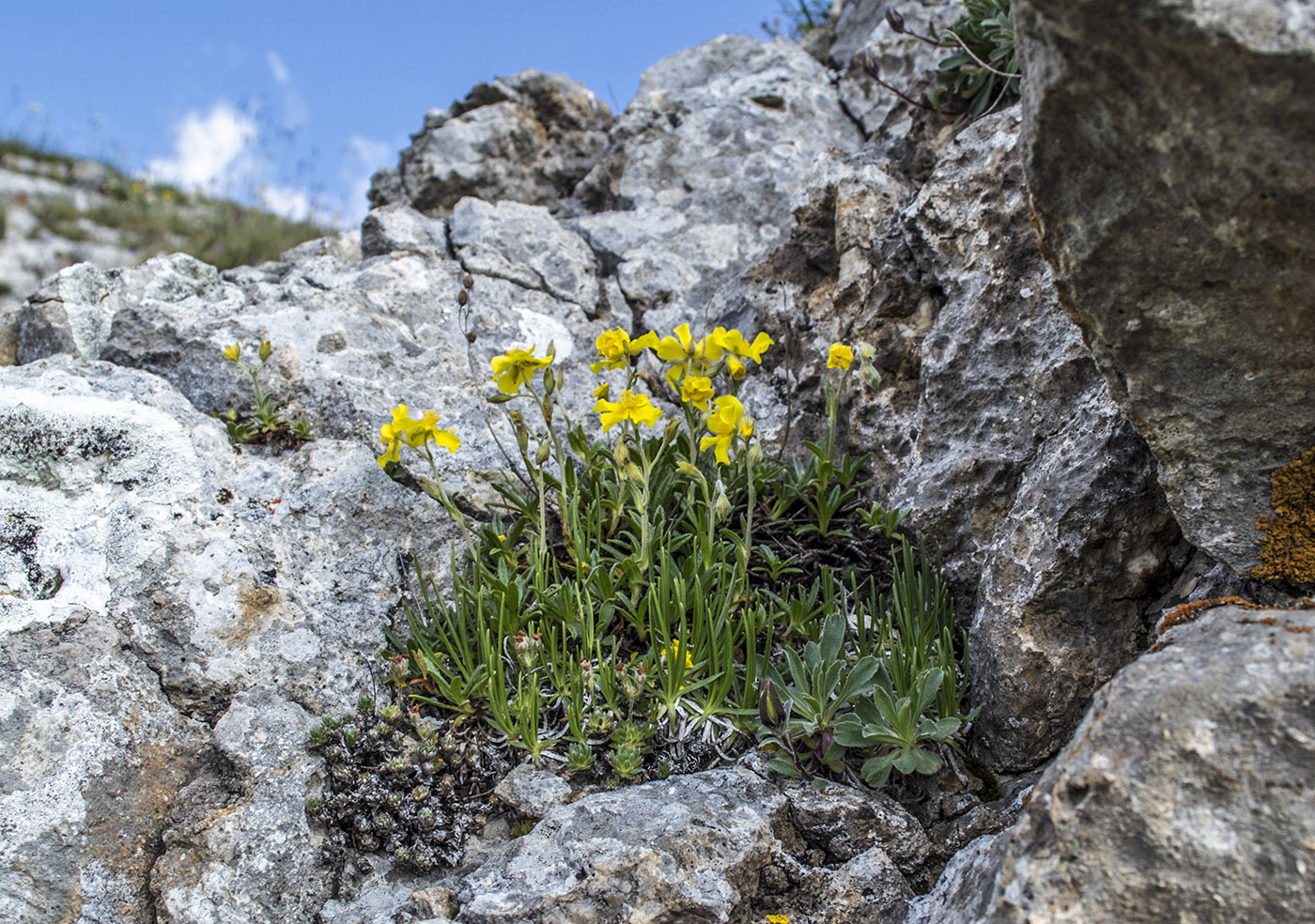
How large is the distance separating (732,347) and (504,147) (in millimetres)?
3241

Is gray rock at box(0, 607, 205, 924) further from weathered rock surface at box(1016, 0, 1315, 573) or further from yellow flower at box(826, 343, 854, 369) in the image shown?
weathered rock surface at box(1016, 0, 1315, 573)

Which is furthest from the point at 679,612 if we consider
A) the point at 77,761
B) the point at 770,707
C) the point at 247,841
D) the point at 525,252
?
the point at 525,252

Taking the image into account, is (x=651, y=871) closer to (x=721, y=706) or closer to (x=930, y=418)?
(x=721, y=706)

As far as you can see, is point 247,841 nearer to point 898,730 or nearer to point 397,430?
point 397,430

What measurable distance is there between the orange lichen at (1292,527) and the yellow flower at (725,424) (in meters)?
1.59

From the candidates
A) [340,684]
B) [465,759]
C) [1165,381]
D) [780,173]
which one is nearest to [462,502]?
[340,684]

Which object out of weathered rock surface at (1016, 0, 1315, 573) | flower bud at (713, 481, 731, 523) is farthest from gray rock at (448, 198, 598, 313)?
weathered rock surface at (1016, 0, 1315, 573)

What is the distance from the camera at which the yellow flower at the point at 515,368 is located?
308 cm

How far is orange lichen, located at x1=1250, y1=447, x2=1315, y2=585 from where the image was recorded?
1843mm

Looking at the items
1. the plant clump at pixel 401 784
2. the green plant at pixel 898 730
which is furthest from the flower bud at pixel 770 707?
the plant clump at pixel 401 784

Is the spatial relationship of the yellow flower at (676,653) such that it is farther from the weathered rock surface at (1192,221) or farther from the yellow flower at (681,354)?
the weathered rock surface at (1192,221)

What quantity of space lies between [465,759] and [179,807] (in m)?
0.81

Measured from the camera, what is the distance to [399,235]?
14.8 ft

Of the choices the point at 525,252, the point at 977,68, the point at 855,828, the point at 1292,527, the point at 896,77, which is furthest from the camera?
the point at 896,77
